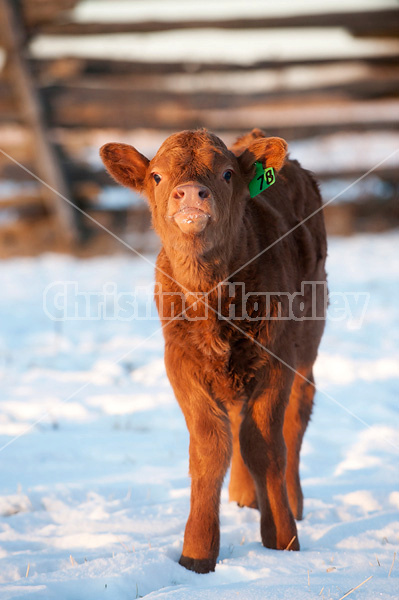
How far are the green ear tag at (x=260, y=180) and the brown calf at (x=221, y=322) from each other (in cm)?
3

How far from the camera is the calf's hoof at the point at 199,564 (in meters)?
2.97

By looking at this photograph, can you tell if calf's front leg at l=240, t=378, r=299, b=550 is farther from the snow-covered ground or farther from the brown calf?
the snow-covered ground

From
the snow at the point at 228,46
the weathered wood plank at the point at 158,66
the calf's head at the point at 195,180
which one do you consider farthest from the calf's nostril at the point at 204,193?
the weathered wood plank at the point at 158,66

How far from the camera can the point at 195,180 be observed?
3184 millimetres

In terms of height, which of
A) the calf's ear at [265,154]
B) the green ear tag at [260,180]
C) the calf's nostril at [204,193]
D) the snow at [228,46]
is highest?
the snow at [228,46]

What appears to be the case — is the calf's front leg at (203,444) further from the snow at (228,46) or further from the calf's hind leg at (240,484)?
the snow at (228,46)

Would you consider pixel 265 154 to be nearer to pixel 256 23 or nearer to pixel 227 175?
pixel 227 175

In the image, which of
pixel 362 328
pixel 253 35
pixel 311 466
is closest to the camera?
pixel 311 466

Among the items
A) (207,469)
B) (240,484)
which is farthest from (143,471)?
(207,469)

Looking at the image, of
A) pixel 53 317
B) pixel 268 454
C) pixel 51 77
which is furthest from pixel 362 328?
pixel 51 77

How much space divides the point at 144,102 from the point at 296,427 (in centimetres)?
684

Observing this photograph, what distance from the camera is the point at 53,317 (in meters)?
7.75

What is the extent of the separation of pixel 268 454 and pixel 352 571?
696 millimetres

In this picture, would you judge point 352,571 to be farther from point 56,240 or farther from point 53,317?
point 56,240
